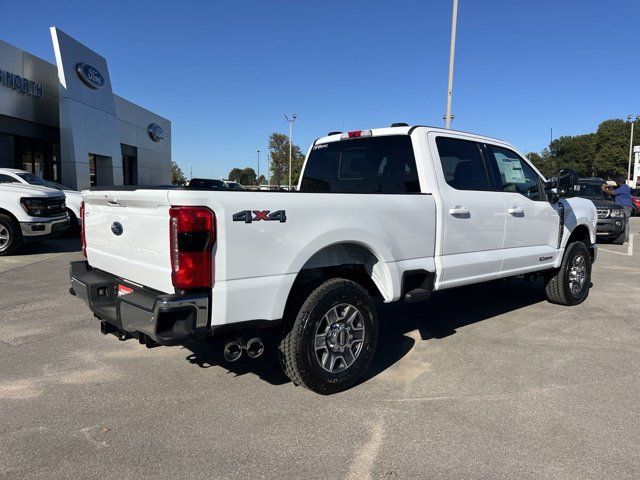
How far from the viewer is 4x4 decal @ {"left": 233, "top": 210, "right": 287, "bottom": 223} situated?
294 cm

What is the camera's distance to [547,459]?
2809 millimetres

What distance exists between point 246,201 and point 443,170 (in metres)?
2.19

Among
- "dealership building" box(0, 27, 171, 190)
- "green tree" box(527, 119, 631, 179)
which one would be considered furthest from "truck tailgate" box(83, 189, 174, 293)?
"green tree" box(527, 119, 631, 179)

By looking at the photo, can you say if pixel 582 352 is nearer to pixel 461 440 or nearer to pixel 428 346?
pixel 428 346

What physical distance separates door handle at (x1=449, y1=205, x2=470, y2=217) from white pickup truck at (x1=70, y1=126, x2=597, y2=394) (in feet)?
0.05

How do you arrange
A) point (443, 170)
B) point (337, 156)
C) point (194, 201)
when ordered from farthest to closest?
point (337, 156) < point (443, 170) < point (194, 201)

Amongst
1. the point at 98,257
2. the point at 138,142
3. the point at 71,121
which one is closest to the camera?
the point at 98,257

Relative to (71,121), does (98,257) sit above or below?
below

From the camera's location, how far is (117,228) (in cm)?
346

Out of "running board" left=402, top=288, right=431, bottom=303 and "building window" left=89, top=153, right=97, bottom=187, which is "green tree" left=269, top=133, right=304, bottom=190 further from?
"running board" left=402, top=288, right=431, bottom=303

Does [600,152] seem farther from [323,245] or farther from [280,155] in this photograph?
[323,245]

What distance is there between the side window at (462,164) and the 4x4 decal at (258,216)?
194 cm

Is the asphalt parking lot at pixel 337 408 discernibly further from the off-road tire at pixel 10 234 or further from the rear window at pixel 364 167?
the off-road tire at pixel 10 234

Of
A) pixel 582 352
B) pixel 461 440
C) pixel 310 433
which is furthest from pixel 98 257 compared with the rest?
pixel 582 352
